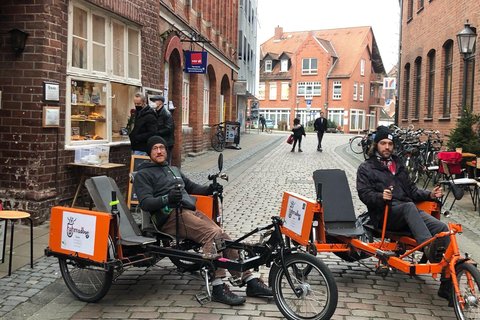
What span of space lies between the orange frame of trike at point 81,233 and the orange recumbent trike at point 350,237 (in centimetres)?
177

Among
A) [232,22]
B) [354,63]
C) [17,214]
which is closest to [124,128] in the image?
[17,214]

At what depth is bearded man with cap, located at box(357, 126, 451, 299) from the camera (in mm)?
4871

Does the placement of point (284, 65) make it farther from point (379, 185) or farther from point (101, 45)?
point (379, 185)

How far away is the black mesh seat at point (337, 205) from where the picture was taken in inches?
213

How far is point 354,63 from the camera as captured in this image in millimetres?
64312

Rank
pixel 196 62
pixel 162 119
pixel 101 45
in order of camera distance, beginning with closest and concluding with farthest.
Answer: pixel 162 119
pixel 101 45
pixel 196 62

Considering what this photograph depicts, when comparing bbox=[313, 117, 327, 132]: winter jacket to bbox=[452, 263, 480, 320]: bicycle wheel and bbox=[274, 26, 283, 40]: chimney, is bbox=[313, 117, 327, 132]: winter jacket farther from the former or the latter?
bbox=[274, 26, 283, 40]: chimney

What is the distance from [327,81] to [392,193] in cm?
6067

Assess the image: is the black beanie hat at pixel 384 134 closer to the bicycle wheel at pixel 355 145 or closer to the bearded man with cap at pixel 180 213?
the bearded man with cap at pixel 180 213

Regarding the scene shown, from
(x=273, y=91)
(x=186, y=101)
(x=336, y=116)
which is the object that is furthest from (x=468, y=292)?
(x=273, y=91)

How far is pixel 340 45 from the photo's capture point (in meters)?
68.6

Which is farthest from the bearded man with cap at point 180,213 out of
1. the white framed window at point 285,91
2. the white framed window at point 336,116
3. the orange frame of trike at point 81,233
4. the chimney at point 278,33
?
the chimney at point 278,33

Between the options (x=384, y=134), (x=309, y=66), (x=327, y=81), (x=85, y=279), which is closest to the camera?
(x=85, y=279)

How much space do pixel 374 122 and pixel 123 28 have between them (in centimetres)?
6158
